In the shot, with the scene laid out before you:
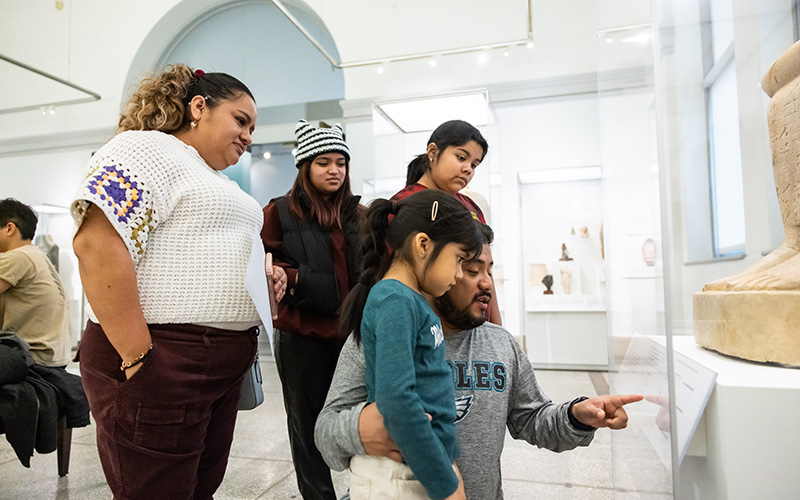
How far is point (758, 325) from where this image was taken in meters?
1.18

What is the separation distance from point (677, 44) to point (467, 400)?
1.07 m

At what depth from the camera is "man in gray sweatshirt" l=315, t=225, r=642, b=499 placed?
115 centimetres

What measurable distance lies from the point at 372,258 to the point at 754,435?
0.84m

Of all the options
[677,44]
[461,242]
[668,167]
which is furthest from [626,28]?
[461,242]

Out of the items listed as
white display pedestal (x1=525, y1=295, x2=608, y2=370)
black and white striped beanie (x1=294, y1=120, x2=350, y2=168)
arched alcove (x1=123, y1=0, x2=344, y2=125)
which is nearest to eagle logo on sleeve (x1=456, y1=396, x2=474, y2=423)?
black and white striped beanie (x1=294, y1=120, x2=350, y2=168)

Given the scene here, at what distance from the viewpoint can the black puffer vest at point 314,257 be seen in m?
1.82

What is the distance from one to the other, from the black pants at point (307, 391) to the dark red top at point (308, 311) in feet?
0.14

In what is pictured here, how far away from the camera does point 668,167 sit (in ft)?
3.96

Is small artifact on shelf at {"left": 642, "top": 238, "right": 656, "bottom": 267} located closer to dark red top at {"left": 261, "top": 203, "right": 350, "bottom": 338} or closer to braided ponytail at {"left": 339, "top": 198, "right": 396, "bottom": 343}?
braided ponytail at {"left": 339, "top": 198, "right": 396, "bottom": 343}

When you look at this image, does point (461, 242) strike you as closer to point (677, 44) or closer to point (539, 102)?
point (677, 44)

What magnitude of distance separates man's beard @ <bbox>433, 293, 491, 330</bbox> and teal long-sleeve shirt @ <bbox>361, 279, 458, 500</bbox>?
0.21 m

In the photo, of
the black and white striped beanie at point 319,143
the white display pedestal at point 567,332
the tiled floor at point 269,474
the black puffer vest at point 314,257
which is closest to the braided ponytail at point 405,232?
the black puffer vest at point 314,257

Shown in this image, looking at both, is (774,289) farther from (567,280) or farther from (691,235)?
(567,280)

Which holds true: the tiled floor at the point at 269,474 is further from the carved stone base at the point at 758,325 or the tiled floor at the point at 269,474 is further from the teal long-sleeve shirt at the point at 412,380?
the teal long-sleeve shirt at the point at 412,380
